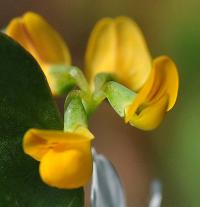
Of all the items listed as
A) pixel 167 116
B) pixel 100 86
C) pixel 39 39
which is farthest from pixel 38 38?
pixel 167 116

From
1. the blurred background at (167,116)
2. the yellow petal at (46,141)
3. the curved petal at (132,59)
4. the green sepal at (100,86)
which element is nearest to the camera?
the yellow petal at (46,141)

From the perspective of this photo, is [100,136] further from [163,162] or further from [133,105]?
[133,105]

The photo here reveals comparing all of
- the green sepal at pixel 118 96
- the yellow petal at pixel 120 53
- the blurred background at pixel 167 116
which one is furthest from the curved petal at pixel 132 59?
the blurred background at pixel 167 116

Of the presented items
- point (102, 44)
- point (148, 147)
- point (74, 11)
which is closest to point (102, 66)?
point (102, 44)

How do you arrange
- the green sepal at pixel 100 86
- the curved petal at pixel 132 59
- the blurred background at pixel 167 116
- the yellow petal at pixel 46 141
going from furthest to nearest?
the blurred background at pixel 167 116, the curved petal at pixel 132 59, the green sepal at pixel 100 86, the yellow petal at pixel 46 141

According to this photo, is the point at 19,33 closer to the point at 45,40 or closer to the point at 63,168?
the point at 45,40

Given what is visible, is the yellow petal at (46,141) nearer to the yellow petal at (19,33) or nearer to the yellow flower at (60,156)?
the yellow flower at (60,156)

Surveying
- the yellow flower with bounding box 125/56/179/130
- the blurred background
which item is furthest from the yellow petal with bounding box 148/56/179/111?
the blurred background
